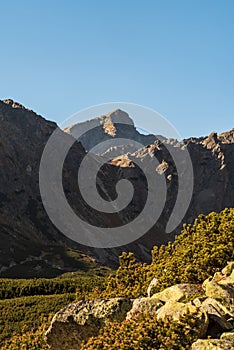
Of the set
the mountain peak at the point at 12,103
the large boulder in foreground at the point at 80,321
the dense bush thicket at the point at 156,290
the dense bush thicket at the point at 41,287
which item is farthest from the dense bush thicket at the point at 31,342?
the mountain peak at the point at 12,103

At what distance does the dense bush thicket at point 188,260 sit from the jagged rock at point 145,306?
15.5 ft

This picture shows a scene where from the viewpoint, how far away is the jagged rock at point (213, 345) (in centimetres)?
985

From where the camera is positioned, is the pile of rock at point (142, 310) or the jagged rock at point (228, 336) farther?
the pile of rock at point (142, 310)

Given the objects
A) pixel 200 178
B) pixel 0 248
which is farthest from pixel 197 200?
pixel 0 248

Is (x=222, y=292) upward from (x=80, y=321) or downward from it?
upward

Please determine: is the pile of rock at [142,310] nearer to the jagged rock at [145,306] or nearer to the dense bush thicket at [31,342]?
the jagged rock at [145,306]

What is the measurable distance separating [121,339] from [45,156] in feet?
427

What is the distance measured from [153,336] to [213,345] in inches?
71.9

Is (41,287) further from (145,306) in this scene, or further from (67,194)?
(67,194)

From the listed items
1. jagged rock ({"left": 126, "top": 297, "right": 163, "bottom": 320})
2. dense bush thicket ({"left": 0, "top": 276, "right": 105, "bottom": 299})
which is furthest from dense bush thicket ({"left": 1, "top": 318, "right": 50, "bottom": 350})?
dense bush thicket ({"left": 0, "top": 276, "right": 105, "bottom": 299})

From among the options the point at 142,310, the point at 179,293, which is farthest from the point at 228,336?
the point at 179,293

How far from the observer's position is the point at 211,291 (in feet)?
43.0

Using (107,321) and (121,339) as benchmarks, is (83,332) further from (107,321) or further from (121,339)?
(121,339)

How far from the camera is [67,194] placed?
133 metres
